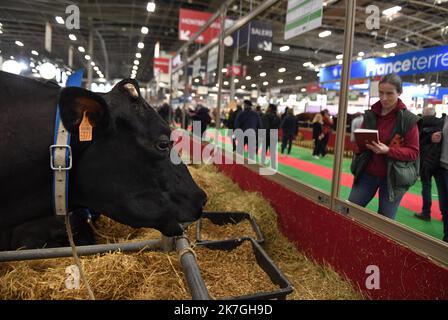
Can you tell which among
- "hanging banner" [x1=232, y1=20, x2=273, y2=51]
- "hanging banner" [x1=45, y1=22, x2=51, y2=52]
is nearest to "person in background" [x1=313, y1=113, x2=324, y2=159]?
"hanging banner" [x1=232, y1=20, x2=273, y2=51]

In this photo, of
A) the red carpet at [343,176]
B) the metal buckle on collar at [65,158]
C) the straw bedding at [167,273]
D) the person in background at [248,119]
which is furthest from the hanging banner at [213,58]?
the metal buckle on collar at [65,158]

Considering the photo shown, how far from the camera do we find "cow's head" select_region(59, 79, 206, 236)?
52.5 inches

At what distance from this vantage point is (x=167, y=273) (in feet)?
5.78

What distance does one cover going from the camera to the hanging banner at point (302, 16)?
2.76 meters

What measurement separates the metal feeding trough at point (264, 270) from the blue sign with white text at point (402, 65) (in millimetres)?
1390

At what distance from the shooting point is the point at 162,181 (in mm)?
1470

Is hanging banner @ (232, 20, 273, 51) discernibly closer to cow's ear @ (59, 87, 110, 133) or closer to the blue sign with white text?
the blue sign with white text

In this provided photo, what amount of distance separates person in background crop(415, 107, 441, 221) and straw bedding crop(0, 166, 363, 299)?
125 cm

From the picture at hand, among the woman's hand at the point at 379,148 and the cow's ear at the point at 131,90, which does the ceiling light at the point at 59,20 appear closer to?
the cow's ear at the point at 131,90

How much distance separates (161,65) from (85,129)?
13.1 meters

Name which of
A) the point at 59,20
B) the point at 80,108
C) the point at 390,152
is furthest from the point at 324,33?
the point at 80,108
